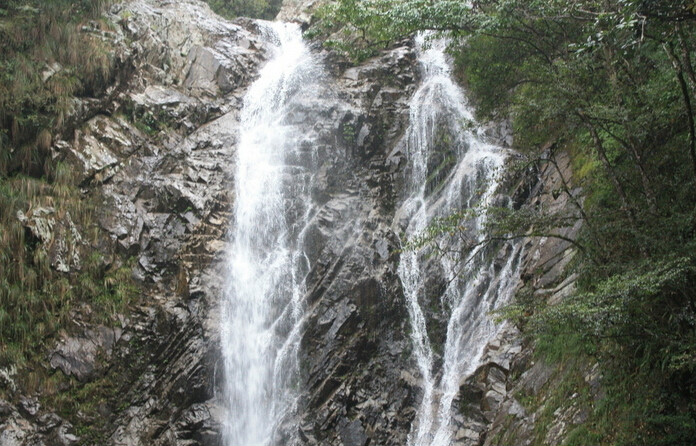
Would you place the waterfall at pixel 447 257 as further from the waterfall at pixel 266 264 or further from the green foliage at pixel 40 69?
the green foliage at pixel 40 69

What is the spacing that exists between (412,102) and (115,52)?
34.7 ft

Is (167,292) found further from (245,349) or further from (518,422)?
(518,422)

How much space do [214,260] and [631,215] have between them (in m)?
11.0

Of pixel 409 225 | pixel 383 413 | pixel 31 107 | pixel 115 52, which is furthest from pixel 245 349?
pixel 115 52

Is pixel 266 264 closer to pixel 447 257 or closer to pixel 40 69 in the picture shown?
pixel 447 257

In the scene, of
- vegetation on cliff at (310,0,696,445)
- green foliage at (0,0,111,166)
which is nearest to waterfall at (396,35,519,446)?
vegetation on cliff at (310,0,696,445)

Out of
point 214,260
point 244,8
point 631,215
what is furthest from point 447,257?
point 244,8

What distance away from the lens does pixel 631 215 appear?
705cm

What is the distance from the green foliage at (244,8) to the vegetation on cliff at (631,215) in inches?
856

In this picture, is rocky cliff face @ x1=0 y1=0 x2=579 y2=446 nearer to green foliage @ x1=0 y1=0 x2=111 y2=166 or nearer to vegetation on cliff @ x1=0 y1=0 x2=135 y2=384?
vegetation on cliff @ x1=0 y1=0 x2=135 y2=384

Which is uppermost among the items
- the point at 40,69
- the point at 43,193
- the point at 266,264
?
the point at 40,69

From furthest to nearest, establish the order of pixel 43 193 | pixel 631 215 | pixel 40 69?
pixel 40 69 < pixel 43 193 < pixel 631 215

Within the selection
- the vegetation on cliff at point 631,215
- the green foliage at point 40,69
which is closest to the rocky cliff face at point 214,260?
the green foliage at point 40,69

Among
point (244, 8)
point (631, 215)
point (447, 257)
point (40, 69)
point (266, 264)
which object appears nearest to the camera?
point (631, 215)
